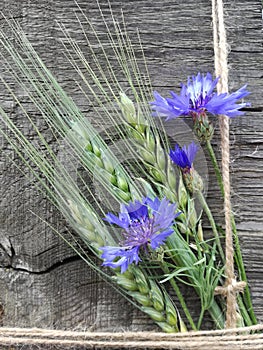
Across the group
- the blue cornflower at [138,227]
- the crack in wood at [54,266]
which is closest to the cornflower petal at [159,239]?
the blue cornflower at [138,227]

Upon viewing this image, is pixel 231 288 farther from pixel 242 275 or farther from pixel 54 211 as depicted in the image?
pixel 54 211

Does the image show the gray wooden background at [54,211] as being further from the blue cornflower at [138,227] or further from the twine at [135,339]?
the blue cornflower at [138,227]

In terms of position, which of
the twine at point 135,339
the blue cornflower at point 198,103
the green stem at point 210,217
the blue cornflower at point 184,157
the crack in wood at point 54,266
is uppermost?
the blue cornflower at point 198,103

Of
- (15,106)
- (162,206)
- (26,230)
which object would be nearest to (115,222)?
(162,206)

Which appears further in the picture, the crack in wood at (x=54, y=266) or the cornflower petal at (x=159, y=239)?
the crack in wood at (x=54, y=266)

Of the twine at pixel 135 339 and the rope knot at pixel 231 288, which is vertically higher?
the rope knot at pixel 231 288

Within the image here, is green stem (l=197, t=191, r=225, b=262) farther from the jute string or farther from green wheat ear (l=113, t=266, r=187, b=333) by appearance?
green wheat ear (l=113, t=266, r=187, b=333)
